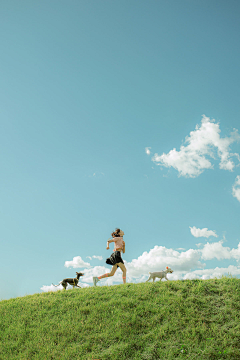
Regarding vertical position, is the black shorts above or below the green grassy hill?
above

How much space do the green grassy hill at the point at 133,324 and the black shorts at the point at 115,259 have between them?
5.25 ft

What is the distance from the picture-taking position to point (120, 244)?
1503cm

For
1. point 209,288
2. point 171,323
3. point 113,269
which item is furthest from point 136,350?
point 113,269

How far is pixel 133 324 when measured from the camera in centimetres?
984

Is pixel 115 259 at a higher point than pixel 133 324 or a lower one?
higher

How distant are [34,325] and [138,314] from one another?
15.3ft

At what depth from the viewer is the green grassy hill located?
8664mm

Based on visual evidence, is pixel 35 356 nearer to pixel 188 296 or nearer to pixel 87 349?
pixel 87 349

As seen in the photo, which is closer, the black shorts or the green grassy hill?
the green grassy hill

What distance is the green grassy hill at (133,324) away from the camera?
866 centimetres

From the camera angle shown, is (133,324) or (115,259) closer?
(133,324)

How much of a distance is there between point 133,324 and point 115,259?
4959 mm

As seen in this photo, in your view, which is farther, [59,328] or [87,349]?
[59,328]

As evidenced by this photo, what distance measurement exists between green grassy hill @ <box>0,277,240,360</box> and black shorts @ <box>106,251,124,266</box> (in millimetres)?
1599
